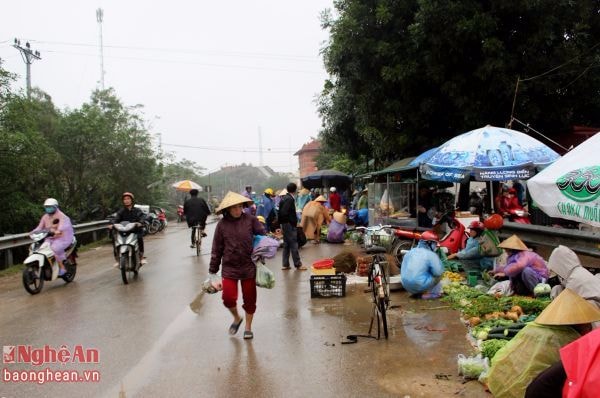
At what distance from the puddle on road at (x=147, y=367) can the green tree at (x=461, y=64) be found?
34.4ft

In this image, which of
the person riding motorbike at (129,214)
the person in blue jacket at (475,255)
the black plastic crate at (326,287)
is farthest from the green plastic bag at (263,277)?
the person riding motorbike at (129,214)

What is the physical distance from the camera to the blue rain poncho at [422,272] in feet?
25.2

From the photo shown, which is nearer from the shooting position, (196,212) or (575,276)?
(575,276)

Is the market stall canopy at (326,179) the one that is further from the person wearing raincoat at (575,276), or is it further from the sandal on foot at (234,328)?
the person wearing raincoat at (575,276)

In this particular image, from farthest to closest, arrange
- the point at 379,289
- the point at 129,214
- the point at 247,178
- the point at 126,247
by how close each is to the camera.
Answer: the point at 247,178 < the point at 129,214 < the point at 126,247 < the point at 379,289

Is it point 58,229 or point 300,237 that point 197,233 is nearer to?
point 300,237

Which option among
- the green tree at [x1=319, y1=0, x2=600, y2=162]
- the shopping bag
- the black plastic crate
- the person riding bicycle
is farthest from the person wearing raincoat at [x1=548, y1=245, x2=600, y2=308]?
the person riding bicycle

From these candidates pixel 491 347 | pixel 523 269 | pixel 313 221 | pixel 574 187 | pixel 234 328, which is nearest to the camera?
pixel 574 187

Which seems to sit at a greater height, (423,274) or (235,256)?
(235,256)

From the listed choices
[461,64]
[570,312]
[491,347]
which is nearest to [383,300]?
[491,347]

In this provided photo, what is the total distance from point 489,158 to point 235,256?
17.4ft

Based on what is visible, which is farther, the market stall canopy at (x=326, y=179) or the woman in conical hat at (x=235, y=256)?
the market stall canopy at (x=326, y=179)

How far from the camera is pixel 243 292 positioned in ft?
20.2

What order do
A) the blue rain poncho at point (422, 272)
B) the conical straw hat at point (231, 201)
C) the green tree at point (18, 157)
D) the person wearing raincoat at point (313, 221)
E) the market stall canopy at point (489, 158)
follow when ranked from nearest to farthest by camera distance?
the conical straw hat at point (231, 201), the blue rain poncho at point (422, 272), the market stall canopy at point (489, 158), the green tree at point (18, 157), the person wearing raincoat at point (313, 221)
